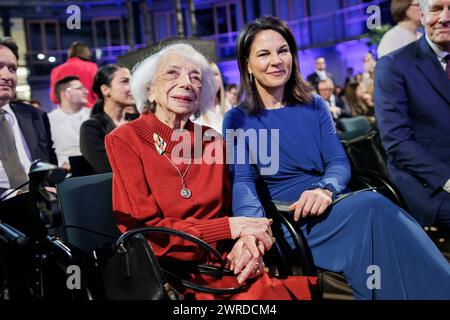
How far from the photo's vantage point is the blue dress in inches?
78.4

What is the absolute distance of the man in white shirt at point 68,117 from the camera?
4645mm

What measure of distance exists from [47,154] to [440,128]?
7.29 feet

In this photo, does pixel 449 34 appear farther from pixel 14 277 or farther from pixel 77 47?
pixel 77 47

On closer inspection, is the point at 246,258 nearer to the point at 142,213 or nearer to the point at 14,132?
the point at 142,213

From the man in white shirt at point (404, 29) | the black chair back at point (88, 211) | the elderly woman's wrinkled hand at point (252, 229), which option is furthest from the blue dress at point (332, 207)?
the man in white shirt at point (404, 29)

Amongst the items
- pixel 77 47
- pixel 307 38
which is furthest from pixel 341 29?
pixel 77 47

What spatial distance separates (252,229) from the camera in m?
2.03

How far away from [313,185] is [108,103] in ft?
6.78

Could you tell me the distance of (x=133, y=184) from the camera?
2035 millimetres

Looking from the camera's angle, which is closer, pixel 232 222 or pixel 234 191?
pixel 232 222

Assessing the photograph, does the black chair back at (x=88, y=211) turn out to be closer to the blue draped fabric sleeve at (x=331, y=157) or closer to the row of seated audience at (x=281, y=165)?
the row of seated audience at (x=281, y=165)

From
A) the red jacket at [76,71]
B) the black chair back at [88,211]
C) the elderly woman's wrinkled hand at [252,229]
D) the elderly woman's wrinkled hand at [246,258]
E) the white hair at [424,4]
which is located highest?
the red jacket at [76,71]


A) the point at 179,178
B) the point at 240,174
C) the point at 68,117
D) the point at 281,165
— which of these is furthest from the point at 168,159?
the point at 68,117

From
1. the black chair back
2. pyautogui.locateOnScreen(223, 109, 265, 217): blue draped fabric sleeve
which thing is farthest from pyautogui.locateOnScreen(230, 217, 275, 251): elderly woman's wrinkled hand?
the black chair back
